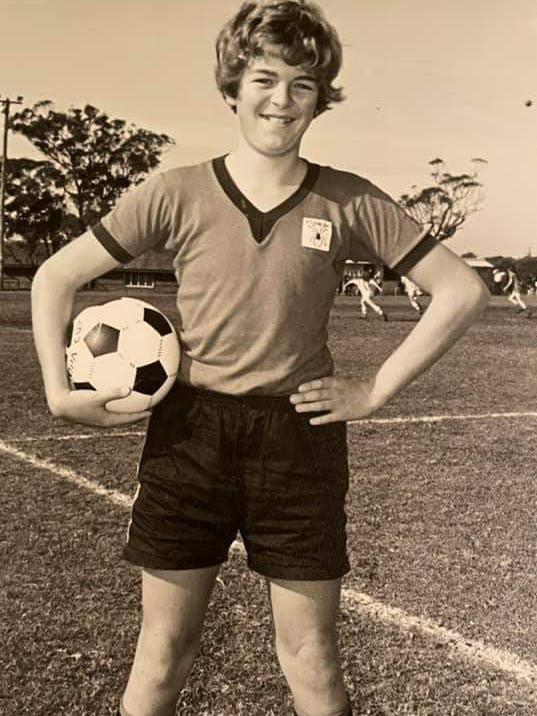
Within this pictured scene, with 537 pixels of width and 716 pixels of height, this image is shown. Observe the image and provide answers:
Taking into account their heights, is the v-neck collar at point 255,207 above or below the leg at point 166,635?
above

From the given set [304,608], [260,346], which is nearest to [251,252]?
[260,346]

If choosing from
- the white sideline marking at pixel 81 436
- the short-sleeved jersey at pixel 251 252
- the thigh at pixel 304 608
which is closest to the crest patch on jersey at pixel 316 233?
the short-sleeved jersey at pixel 251 252

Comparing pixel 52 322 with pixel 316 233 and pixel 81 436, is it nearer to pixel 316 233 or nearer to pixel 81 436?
pixel 316 233

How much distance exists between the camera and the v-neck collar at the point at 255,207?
2.19 m

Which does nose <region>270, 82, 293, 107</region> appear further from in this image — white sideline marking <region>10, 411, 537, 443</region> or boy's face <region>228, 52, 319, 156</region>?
white sideline marking <region>10, 411, 537, 443</region>

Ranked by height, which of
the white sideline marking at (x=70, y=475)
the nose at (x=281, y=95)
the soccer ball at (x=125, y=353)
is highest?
the nose at (x=281, y=95)

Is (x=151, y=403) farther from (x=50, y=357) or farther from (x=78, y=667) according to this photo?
(x=78, y=667)

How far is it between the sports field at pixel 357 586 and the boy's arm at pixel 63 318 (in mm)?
1045

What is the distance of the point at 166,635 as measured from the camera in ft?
7.35

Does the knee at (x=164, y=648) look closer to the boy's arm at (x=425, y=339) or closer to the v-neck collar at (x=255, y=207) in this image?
the boy's arm at (x=425, y=339)

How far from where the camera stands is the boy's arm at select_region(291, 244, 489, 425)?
2.22m

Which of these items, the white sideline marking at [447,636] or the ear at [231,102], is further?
the white sideline marking at [447,636]

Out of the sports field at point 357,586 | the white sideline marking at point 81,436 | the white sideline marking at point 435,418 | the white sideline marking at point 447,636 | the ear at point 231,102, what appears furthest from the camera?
the white sideline marking at point 435,418

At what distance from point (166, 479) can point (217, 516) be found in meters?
0.14
